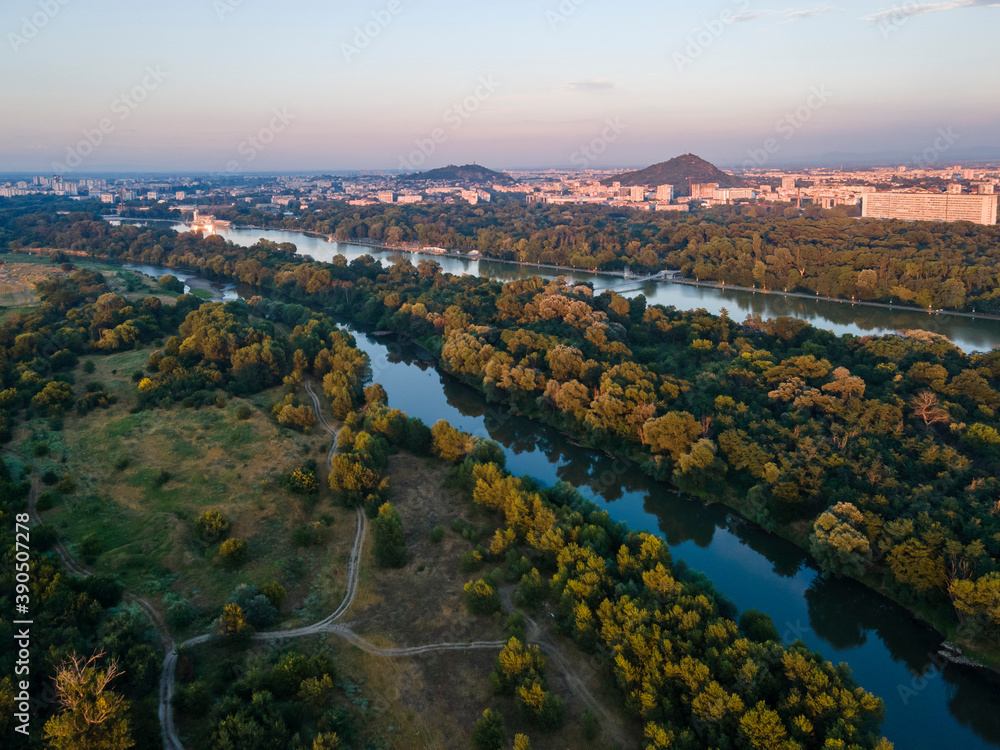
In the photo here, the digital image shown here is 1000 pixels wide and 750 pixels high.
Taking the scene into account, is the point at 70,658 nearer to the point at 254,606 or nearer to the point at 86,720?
the point at 86,720

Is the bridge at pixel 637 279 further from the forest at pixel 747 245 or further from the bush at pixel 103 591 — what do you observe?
the bush at pixel 103 591

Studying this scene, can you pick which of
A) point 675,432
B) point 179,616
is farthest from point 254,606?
point 675,432

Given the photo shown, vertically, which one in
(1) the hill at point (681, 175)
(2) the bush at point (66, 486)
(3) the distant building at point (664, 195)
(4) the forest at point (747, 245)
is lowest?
(2) the bush at point (66, 486)

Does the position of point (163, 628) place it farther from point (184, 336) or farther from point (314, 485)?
point (184, 336)

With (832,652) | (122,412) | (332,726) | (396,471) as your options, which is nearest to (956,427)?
(832,652)

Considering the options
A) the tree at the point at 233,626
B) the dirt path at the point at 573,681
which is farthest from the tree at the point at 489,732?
the tree at the point at 233,626

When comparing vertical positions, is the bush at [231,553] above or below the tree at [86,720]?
below
